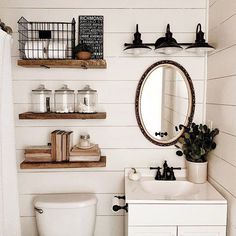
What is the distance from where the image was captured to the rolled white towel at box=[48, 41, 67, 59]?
175 centimetres

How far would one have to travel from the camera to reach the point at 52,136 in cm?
183

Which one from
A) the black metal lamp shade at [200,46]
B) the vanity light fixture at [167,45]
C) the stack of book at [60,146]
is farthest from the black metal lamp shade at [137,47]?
the stack of book at [60,146]

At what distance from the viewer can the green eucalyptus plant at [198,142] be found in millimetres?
1764

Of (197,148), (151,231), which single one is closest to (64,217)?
(151,231)

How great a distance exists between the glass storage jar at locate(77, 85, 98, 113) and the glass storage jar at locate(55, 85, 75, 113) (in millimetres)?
50

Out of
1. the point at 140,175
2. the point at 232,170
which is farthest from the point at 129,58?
the point at 232,170

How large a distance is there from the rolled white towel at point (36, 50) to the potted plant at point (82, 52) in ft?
0.66

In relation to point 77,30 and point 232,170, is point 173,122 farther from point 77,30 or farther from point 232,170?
point 77,30

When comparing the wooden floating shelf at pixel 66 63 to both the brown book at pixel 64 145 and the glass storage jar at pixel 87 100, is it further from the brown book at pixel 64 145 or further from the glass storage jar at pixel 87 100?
→ the brown book at pixel 64 145

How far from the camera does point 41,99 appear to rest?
1.88m

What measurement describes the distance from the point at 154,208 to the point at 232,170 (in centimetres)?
48

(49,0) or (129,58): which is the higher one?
(49,0)

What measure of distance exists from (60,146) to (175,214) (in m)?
0.86

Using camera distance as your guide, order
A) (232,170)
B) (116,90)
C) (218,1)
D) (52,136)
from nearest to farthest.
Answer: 1. (232,170)
2. (218,1)
3. (52,136)
4. (116,90)
